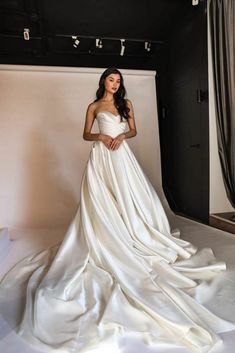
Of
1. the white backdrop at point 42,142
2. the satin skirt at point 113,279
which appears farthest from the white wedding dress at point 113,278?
the white backdrop at point 42,142

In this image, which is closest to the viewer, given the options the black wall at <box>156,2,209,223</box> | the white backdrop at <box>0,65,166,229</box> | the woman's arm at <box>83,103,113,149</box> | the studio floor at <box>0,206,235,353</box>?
the studio floor at <box>0,206,235,353</box>

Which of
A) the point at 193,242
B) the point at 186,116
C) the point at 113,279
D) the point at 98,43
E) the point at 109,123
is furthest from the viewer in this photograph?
the point at 98,43

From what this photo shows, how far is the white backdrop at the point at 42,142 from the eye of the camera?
3.50 metres

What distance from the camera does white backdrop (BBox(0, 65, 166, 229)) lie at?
350cm

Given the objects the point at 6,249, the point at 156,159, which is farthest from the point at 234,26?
the point at 6,249

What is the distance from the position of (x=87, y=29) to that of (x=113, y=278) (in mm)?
3240

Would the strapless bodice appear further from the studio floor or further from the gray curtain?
the gray curtain

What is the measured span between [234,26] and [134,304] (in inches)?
104

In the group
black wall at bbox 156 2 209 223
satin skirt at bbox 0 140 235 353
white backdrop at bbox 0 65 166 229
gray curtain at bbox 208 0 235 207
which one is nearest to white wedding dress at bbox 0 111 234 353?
satin skirt at bbox 0 140 235 353

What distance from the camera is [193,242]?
2.39m

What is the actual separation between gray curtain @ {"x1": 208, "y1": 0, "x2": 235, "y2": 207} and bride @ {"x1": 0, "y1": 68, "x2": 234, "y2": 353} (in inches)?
45.5

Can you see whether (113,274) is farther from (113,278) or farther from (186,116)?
(186,116)

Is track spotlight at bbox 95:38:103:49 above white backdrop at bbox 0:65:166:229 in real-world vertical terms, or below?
above

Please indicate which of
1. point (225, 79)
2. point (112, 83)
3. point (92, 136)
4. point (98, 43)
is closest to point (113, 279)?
point (92, 136)
